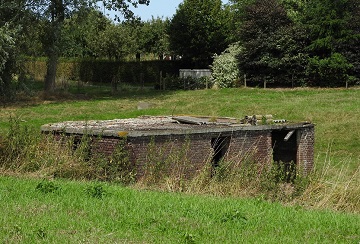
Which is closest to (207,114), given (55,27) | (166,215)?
(55,27)

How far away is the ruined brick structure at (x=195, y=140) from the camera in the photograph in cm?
1789

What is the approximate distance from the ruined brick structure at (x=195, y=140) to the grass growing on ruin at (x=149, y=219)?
243 inches

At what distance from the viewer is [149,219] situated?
9.09 meters

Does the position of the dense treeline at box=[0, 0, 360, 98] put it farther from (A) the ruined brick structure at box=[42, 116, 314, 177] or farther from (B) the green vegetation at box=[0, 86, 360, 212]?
(A) the ruined brick structure at box=[42, 116, 314, 177]

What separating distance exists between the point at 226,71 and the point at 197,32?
10276mm

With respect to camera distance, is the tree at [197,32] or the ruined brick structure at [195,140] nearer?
the ruined brick structure at [195,140]

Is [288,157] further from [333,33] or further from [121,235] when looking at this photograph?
[333,33]

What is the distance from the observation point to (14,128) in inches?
679

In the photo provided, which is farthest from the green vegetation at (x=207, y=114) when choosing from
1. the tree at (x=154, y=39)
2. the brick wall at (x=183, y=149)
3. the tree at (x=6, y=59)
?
the tree at (x=154, y=39)

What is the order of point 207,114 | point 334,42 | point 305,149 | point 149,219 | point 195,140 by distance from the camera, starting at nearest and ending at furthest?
point 149,219
point 195,140
point 305,149
point 207,114
point 334,42

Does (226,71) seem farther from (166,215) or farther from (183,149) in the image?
(166,215)

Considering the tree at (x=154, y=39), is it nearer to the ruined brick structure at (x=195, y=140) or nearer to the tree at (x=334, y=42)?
the tree at (x=334, y=42)

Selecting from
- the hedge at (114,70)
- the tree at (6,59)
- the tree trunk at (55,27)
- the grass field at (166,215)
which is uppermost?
the tree trunk at (55,27)

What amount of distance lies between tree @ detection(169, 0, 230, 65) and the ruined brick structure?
3162 cm
